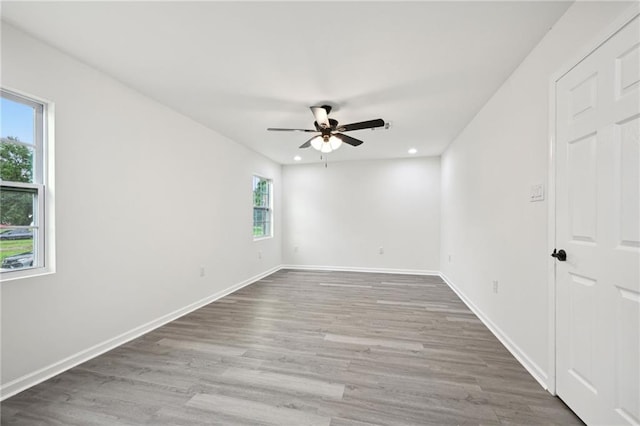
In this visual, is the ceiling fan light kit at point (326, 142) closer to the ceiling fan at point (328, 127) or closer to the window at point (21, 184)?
the ceiling fan at point (328, 127)

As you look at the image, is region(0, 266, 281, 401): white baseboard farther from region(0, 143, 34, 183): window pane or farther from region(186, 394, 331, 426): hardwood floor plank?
region(0, 143, 34, 183): window pane

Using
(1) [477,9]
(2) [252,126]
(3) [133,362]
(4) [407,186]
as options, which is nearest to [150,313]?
(3) [133,362]

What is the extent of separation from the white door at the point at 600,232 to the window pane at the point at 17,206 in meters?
3.65

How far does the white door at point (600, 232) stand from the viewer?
49.1 inches

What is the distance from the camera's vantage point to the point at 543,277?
6.30ft

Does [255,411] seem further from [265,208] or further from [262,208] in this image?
[265,208]

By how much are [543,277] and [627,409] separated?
2.66 ft

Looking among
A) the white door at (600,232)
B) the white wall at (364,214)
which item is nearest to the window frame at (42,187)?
the white door at (600,232)

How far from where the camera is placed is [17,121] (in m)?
1.91

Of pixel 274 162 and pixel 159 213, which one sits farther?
pixel 274 162

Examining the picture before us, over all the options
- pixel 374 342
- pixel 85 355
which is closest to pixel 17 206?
pixel 85 355

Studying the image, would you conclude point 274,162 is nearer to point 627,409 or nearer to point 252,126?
point 252,126

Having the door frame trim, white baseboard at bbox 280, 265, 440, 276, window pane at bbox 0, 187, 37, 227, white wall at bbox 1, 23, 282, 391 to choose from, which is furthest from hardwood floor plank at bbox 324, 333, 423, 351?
white baseboard at bbox 280, 265, 440, 276

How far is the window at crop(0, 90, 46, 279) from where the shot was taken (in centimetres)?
183
